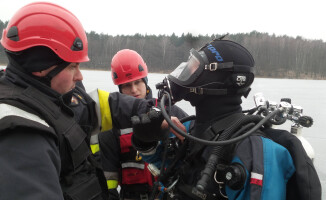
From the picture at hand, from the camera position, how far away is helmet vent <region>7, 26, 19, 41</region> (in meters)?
1.28

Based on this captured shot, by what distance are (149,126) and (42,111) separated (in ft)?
2.20

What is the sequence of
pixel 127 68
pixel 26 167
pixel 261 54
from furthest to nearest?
pixel 261 54, pixel 127 68, pixel 26 167

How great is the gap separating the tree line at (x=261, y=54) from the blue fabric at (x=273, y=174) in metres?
23.4

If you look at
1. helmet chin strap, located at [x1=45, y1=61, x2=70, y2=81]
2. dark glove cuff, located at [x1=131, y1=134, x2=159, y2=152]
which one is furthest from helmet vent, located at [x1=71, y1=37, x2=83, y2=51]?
dark glove cuff, located at [x1=131, y1=134, x2=159, y2=152]

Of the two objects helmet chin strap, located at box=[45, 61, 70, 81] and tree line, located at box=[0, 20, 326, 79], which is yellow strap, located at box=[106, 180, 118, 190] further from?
tree line, located at box=[0, 20, 326, 79]

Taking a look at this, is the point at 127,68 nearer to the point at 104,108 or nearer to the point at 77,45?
the point at 104,108

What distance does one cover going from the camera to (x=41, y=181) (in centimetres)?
92

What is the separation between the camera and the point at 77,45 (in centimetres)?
145

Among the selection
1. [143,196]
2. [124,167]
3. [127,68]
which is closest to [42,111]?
[124,167]

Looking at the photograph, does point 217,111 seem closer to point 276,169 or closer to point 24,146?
point 276,169

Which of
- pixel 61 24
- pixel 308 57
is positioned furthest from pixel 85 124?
pixel 308 57

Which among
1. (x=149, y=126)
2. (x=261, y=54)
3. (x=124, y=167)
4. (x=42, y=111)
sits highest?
(x=261, y=54)

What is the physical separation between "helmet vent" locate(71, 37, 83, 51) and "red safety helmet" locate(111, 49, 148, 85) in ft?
4.98

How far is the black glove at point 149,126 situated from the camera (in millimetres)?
1549
